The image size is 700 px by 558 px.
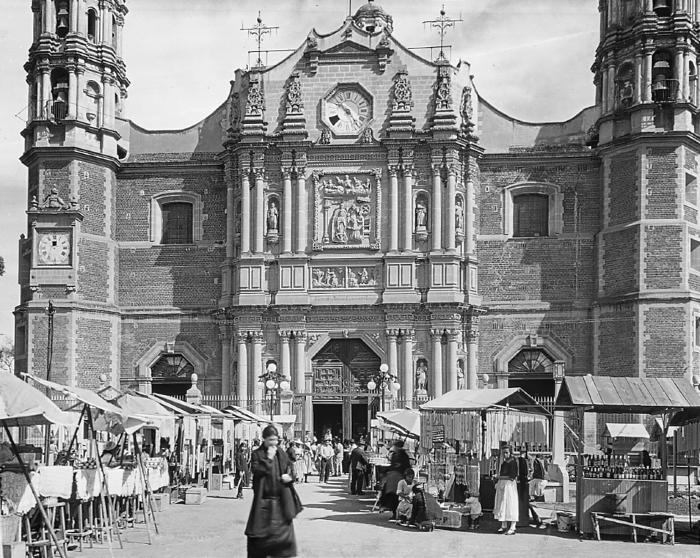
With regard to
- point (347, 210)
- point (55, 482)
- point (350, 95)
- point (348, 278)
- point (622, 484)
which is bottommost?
point (622, 484)

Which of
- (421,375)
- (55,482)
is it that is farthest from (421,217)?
(55,482)

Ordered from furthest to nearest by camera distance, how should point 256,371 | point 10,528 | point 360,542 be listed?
point 256,371
point 360,542
point 10,528

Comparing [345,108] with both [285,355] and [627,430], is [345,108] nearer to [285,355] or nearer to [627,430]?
[285,355]

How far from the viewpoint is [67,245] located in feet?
136

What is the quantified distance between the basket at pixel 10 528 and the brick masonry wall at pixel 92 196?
92.8ft

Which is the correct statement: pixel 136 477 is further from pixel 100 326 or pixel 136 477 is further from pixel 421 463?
pixel 100 326

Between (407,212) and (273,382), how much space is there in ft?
26.0

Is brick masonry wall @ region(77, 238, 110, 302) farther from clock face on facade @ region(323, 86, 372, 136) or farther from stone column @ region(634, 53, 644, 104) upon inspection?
stone column @ region(634, 53, 644, 104)

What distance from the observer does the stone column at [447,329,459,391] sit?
134ft

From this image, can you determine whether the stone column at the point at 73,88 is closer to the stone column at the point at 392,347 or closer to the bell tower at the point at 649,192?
the stone column at the point at 392,347

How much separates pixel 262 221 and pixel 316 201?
208 centimetres

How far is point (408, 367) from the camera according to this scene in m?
41.2

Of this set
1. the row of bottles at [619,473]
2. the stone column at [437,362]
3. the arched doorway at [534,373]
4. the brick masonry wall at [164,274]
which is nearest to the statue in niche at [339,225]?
the brick masonry wall at [164,274]

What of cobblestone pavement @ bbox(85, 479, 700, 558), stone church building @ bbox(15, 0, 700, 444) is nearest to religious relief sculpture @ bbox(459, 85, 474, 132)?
stone church building @ bbox(15, 0, 700, 444)
